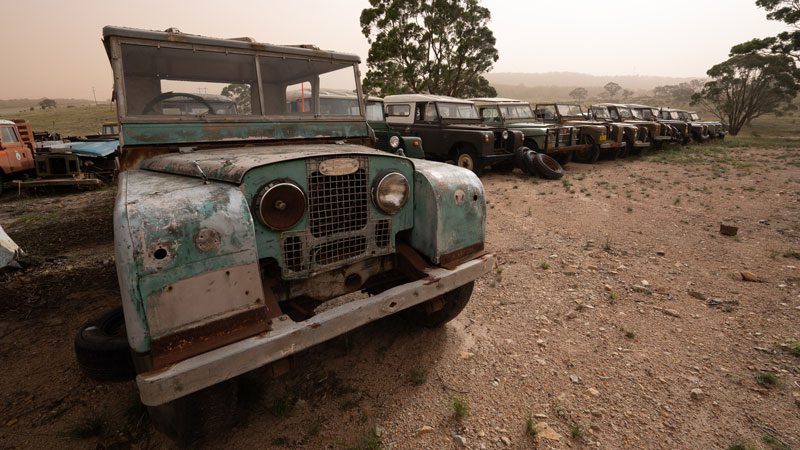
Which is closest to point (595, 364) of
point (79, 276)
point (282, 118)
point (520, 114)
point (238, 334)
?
point (238, 334)

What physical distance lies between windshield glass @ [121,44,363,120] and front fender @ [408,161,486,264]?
1.34 meters

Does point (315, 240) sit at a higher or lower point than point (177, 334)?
higher

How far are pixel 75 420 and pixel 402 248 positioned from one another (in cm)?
212

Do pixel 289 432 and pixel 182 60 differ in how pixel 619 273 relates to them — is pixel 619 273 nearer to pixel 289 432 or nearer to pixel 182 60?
pixel 289 432

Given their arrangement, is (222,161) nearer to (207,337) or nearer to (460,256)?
(207,337)

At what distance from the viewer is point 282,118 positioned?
3.16 m

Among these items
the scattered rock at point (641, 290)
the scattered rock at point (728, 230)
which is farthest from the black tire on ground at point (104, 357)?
the scattered rock at point (728, 230)

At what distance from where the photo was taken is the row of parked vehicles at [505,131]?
895 cm

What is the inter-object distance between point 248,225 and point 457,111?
336 inches

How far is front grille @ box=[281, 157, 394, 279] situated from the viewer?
212 cm

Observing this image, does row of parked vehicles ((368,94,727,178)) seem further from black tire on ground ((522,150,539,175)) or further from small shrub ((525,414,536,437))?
small shrub ((525,414,536,437))

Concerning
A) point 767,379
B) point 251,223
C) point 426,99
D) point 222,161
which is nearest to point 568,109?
point 426,99

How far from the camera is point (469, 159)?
8.89 metres

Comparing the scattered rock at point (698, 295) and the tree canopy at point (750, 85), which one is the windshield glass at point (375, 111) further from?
the tree canopy at point (750, 85)
